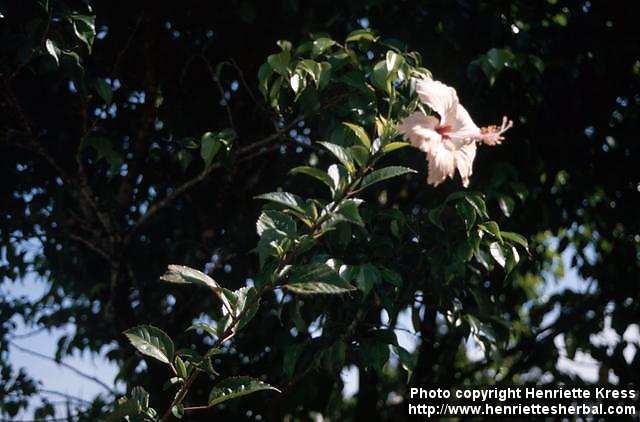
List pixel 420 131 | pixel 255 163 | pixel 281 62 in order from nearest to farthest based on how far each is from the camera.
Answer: pixel 420 131, pixel 281 62, pixel 255 163

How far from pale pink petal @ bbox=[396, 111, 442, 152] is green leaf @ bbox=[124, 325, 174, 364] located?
29.7 inches

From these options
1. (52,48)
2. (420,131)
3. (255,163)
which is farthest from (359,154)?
(255,163)

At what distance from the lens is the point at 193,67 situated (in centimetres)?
294

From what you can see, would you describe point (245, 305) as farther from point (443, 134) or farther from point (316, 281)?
point (443, 134)

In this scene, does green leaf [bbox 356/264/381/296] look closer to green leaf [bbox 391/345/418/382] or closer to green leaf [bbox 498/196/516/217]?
green leaf [bbox 391/345/418/382]

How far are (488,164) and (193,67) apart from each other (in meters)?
1.31

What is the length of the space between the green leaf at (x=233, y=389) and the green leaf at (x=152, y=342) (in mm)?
120

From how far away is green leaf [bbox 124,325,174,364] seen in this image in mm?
1426

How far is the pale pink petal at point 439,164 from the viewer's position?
1.76 metres

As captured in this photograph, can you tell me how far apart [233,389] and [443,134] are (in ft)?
2.90

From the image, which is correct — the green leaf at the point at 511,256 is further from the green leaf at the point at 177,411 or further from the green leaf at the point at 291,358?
the green leaf at the point at 177,411

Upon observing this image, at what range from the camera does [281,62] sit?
82.8 inches

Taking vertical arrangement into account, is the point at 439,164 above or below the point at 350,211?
below

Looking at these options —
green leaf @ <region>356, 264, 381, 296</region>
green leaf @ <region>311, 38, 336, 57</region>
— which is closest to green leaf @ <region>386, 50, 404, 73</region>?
green leaf @ <region>311, 38, 336, 57</region>
